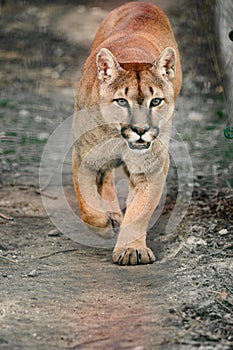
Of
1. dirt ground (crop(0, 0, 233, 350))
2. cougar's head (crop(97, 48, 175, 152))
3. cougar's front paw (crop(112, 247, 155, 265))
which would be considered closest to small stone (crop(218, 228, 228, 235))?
dirt ground (crop(0, 0, 233, 350))

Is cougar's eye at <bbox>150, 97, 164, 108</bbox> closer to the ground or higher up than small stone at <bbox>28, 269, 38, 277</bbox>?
higher up

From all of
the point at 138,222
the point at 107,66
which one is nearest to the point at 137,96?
the point at 107,66

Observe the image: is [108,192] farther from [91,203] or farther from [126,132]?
[126,132]

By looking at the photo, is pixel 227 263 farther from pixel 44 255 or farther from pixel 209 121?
pixel 209 121

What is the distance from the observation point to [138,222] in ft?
18.2

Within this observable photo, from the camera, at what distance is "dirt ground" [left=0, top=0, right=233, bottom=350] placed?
414 centimetres

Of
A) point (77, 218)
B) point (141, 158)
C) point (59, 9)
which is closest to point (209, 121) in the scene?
point (77, 218)

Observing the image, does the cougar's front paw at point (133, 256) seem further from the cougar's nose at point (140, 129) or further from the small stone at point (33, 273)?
the cougar's nose at point (140, 129)

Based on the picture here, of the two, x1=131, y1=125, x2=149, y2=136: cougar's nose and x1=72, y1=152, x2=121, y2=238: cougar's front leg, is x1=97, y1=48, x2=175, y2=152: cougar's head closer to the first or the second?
x1=131, y1=125, x2=149, y2=136: cougar's nose

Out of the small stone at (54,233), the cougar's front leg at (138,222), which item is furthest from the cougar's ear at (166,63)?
the small stone at (54,233)

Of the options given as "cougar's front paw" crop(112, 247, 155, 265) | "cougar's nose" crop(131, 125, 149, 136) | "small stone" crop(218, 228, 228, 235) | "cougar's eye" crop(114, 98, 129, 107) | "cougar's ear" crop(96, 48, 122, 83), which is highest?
"cougar's ear" crop(96, 48, 122, 83)

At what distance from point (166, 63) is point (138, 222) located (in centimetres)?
110

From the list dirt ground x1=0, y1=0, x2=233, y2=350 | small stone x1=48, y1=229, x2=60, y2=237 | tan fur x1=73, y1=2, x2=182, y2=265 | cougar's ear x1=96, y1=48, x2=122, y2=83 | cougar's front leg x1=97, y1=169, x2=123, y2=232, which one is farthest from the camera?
cougar's front leg x1=97, y1=169, x2=123, y2=232

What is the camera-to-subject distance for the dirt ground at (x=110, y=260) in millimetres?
4145
